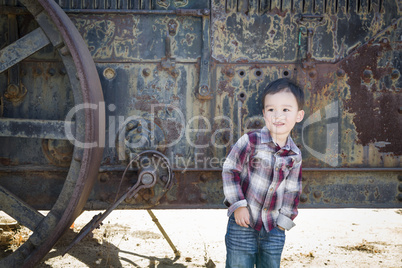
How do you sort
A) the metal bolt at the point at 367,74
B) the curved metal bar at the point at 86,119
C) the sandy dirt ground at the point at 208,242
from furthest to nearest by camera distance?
the sandy dirt ground at the point at 208,242
the metal bolt at the point at 367,74
the curved metal bar at the point at 86,119

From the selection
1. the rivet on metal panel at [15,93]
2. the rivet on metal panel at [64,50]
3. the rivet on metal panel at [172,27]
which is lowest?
the rivet on metal panel at [15,93]

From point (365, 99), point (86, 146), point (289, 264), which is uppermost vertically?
point (365, 99)

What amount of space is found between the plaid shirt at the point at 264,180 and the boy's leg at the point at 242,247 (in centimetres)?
5

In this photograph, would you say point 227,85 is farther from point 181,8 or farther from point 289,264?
point 289,264

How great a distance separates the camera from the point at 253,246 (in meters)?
1.69

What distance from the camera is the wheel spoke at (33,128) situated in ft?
6.49

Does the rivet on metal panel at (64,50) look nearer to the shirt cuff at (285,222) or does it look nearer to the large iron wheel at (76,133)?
the large iron wheel at (76,133)

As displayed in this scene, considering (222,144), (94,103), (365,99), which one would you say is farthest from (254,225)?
(365,99)

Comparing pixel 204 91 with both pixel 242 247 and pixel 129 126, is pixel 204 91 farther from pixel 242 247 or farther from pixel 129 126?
pixel 242 247

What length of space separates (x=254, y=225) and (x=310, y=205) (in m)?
0.73

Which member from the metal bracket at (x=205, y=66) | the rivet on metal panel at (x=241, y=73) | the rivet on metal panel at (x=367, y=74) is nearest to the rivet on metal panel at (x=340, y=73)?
the rivet on metal panel at (x=367, y=74)

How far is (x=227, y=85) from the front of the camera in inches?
87.7

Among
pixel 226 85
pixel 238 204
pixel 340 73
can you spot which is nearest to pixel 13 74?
pixel 226 85

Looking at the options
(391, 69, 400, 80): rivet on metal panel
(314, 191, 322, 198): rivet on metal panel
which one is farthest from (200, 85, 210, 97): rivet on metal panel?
A: (391, 69, 400, 80): rivet on metal panel
